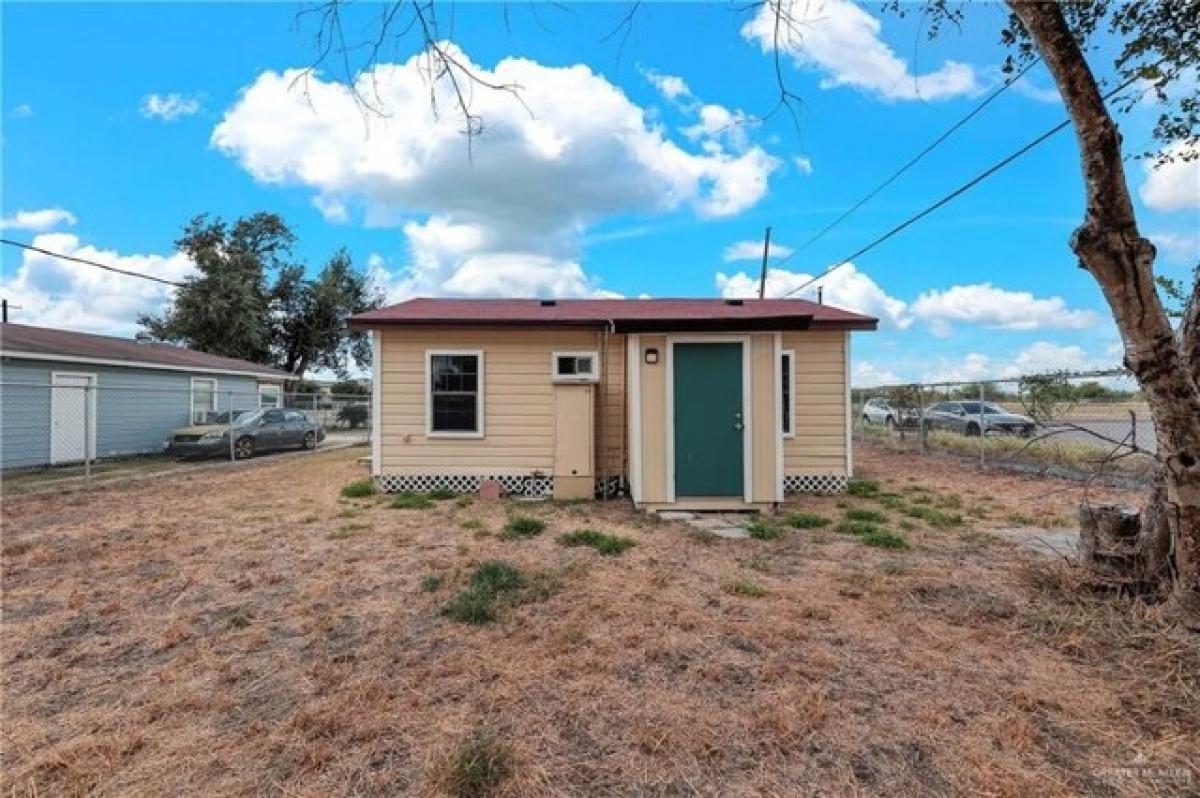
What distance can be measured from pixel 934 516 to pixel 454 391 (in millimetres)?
6606

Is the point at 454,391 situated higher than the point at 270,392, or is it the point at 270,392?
the point at 270,392

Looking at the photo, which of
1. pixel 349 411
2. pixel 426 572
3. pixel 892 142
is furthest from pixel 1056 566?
pixel 349 411

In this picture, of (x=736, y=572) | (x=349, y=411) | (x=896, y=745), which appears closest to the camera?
(x=896, y=745)

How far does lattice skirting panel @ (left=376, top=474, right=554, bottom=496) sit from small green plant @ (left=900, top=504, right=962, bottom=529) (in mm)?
4842

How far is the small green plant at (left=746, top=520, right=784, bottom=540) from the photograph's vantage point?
6.27 metres

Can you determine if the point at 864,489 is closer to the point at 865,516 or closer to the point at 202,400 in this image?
the point at 865,516

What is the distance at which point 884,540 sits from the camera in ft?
19.4

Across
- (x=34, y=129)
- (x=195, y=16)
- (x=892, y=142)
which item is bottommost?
(x=195, y=16)

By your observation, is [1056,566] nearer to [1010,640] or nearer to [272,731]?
[1010,640]

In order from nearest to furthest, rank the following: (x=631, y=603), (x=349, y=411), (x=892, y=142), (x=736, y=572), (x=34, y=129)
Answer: (x=631, y=603), (x=736, y=572), (x=892, y=142), (x=34, y=129), (x=349, y=411)

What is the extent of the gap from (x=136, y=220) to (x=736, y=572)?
2328 centimetres

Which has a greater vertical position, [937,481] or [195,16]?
[195,16]

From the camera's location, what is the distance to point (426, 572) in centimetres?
502

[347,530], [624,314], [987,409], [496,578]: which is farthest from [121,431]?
[987,409]
